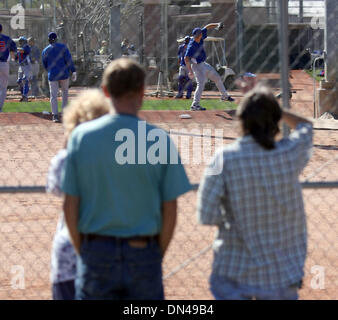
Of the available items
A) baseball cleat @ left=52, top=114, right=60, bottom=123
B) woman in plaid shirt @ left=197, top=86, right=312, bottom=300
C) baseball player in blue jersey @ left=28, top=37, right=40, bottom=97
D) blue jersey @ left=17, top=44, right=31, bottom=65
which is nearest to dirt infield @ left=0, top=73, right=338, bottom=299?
woman in plaid shirt @ left=197, top=86, right=312, bottom=300

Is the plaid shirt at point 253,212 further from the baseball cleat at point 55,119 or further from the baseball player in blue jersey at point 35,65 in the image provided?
the baseball player in blue jersey at point 35,65

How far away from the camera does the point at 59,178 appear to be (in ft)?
11.4

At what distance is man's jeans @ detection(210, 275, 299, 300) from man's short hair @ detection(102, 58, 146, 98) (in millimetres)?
956

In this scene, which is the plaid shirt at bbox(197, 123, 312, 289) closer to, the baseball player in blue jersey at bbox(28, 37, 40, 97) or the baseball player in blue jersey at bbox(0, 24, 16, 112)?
the baseball player in blue jersey at bbox(0, 24, 16, 112)

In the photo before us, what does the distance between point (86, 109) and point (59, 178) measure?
362mm

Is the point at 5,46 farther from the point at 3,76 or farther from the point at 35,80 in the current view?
the point at 35,80

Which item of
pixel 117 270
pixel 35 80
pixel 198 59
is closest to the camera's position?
pixel 117 270

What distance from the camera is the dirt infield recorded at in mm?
5250

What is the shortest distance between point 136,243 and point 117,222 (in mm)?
130

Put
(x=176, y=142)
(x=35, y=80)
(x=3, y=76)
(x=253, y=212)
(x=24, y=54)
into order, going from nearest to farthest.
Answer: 1. (x=253, y=212)
2. (x=176, y=142)
3. (x=3, y=76)
4. (x=24, y=54)
5. (x=35, y=80)

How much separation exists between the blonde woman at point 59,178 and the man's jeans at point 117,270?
0.31 meters

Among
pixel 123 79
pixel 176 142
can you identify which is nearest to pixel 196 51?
pixel 176 142

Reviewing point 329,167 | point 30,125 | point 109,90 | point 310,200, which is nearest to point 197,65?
point 30,125

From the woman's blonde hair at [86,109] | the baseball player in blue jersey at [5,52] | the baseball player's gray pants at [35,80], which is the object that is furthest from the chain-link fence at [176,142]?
the baseball player in blue jersey at [5,52]
